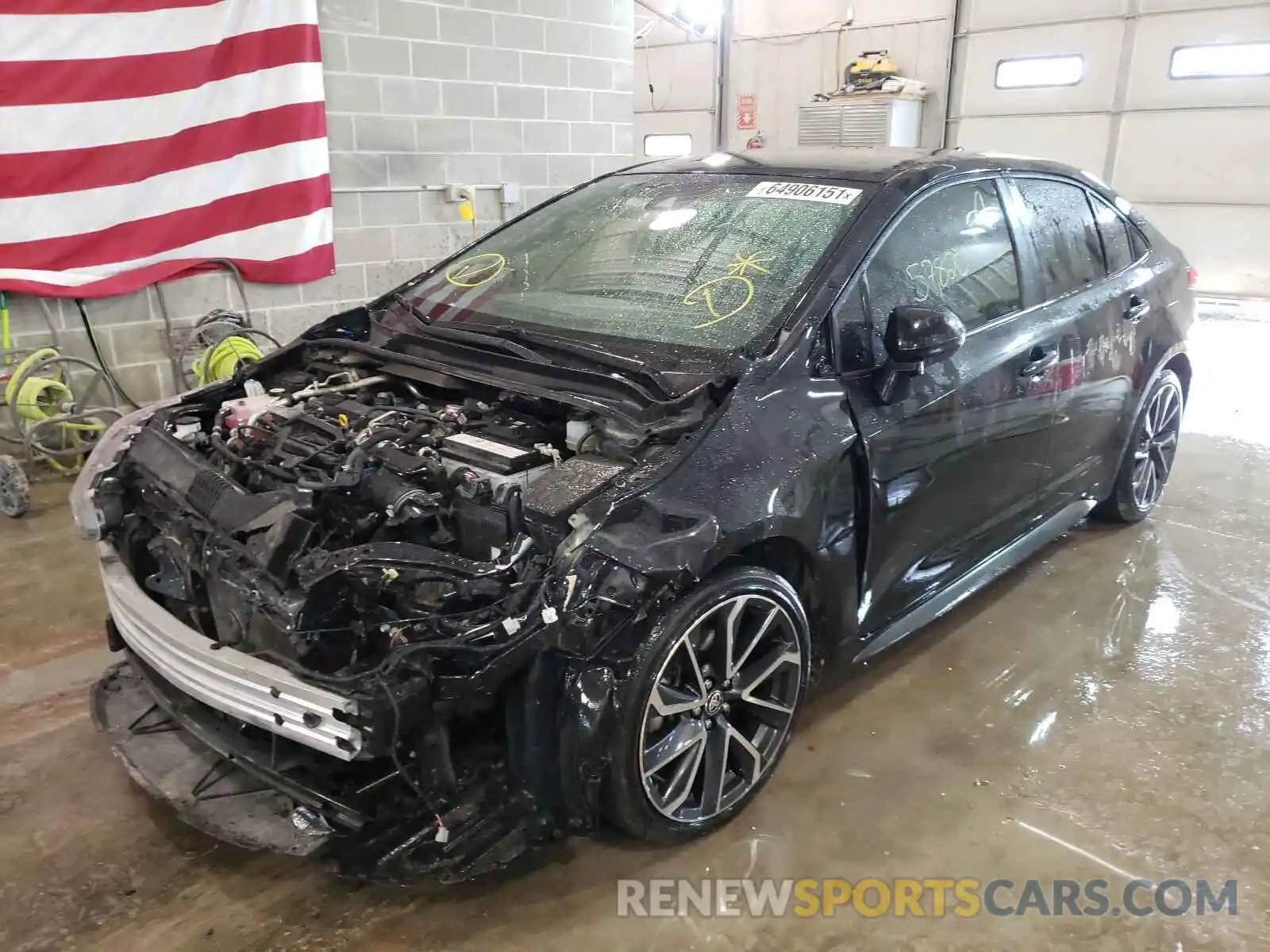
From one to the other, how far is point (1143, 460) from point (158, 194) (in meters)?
4.93

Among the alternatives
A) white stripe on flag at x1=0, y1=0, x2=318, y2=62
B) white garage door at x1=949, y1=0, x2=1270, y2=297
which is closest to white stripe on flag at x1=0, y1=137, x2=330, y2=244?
white stripe on flag at x1=0, y1=0, x2=318, y2=62

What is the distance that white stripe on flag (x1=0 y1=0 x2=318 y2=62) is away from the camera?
14.8ft

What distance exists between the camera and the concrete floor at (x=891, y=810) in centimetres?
204

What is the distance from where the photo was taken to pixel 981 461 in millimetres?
2822

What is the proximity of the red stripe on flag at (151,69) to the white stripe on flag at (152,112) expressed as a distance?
0.03 metres

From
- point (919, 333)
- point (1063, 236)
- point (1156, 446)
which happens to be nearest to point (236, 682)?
point (919, 333)

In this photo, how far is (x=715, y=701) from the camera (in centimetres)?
222

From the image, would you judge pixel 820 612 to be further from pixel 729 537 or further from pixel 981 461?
pixel 981 461

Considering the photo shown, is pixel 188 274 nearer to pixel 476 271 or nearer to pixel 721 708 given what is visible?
pixel 476 271

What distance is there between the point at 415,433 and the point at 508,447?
0.89 ft

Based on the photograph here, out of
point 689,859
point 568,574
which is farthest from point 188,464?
point 689,859

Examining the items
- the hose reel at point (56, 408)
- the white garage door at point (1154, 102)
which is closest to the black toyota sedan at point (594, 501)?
the hose reel at point (56, 408)

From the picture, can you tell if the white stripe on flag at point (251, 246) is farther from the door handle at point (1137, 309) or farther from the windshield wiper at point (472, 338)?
the door handle at point (1137, 309)

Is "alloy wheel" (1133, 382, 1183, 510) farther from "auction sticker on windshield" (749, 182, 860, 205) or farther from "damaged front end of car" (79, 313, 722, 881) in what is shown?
"damaged front end of car" (79, 313, 722, 881)
